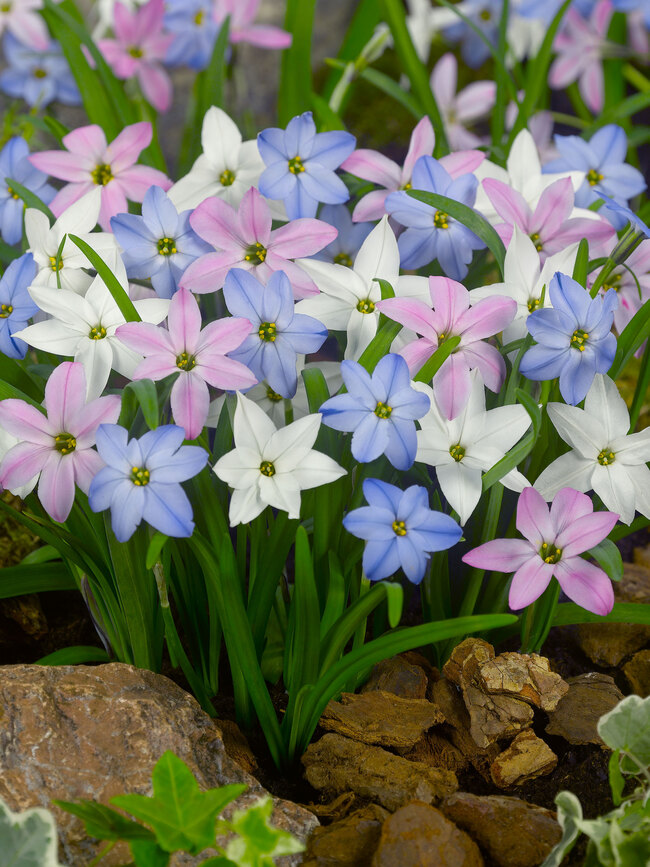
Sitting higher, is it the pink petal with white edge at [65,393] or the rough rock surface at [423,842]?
the pink petal with white edge at [65,393]

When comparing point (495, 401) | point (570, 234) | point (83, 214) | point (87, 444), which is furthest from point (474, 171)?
point (87, 444)

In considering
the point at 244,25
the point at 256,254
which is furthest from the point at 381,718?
the point at 244,25

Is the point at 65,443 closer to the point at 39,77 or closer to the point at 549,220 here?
the point at 549,220

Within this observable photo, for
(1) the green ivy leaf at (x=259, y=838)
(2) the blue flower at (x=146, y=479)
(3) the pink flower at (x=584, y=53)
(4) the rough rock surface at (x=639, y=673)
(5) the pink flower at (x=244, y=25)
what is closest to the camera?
(1) the green ivy leaf at (x=259, y=838)

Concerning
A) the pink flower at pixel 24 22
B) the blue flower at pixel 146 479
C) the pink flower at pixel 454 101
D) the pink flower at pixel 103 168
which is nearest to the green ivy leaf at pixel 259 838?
the blue flower at pixel 146 479

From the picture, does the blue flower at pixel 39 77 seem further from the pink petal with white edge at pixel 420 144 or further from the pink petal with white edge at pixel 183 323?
the pink petal with white edge at pixel 183 323

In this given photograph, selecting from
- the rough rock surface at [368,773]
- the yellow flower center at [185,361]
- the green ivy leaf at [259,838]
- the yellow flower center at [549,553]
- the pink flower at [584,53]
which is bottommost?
the rough rock surface at [368,773]
